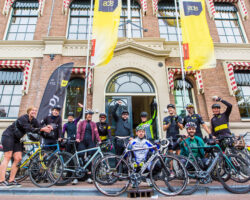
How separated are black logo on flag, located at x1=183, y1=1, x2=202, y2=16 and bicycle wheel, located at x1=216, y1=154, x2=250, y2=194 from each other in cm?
668

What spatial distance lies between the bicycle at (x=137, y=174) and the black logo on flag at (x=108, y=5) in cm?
670

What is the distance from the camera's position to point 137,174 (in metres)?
3.21

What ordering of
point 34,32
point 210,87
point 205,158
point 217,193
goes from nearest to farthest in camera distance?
point 217,193 → point 205,158 → point 210,87 → point 34,32

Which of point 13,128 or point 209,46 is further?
point 209,46

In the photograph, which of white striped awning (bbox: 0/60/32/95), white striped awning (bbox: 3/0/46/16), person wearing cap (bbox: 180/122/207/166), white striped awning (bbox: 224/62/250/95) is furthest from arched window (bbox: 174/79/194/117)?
white striped awning (bbox: 3/0/46/16)

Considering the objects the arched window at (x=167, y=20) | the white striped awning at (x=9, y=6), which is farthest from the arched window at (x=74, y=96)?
the arched window at (x=167, y=20)

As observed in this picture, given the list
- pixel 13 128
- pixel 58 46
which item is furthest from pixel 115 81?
pixel 13 128

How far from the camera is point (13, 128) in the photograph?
3.82 meters

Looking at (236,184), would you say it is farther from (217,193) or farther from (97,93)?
(97,93)

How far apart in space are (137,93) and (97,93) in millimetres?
1932

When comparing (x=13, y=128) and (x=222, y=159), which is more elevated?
(x=13, y=128)

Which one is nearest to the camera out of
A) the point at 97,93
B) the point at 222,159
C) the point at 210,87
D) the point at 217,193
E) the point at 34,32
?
the point at 217,193

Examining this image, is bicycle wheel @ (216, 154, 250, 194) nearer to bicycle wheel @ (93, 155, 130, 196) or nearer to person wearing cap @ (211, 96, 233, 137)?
person wearing cap @ (211, 96, 233, 137)

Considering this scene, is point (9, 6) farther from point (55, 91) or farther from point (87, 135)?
point (87, 135)
